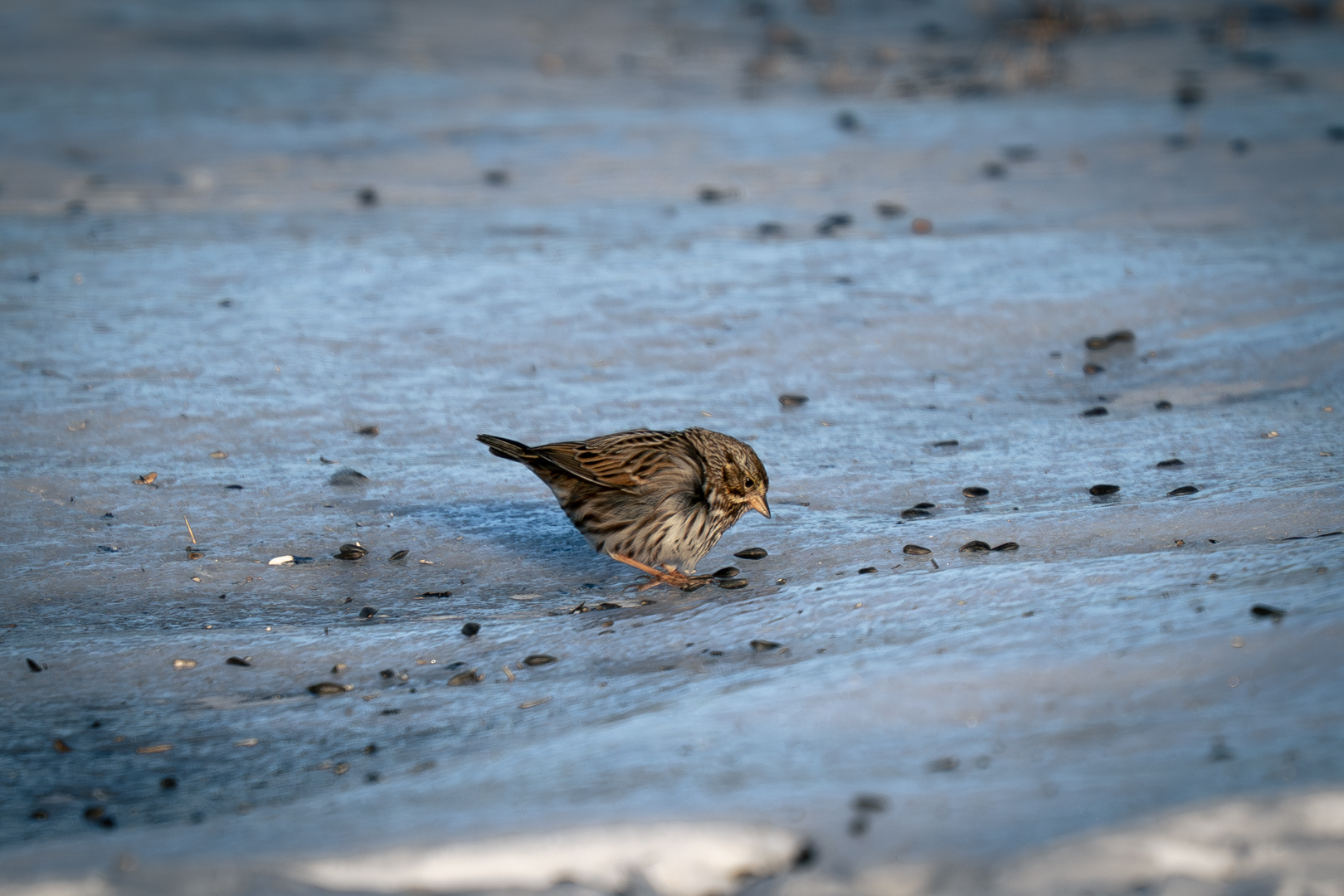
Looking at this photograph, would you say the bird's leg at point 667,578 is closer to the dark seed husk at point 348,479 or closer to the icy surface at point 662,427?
the icy surface at point 662,427

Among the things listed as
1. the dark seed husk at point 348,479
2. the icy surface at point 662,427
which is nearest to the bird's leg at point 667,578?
the icy surface at point 662,427

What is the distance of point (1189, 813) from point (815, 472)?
3.16 m

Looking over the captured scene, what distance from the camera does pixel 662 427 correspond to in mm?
6426

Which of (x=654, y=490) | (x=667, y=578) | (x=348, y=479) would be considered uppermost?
(x=654, y=490)

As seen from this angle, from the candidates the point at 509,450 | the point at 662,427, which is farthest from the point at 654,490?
the point at 662,427

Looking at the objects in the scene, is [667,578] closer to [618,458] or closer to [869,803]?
[618,458]

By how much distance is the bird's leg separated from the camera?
16.4 ft

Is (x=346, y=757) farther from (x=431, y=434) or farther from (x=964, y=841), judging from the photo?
(x=431, y=434)

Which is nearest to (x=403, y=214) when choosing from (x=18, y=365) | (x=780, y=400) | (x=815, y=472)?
(x=18, y=365)

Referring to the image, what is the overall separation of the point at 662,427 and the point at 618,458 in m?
1.46

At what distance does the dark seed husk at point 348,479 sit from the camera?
5773 mm

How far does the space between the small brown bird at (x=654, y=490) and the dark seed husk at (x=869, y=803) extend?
6.33 feet

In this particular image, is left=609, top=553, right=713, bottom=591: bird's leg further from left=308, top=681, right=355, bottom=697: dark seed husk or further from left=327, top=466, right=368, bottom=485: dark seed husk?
left=327, top=466, right=368, bottom=485: dark seed husk

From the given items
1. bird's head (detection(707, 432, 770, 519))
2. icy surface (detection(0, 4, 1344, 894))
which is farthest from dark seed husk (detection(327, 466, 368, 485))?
bird's head (detection(707, 432, 770, 519))
